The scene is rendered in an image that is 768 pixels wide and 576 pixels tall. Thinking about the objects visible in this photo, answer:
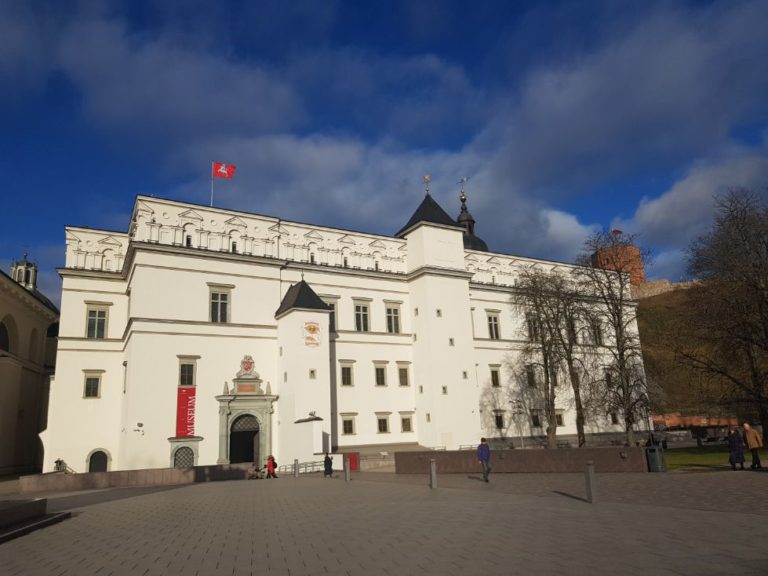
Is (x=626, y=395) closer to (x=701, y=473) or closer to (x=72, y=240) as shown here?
(x=701, y=473)

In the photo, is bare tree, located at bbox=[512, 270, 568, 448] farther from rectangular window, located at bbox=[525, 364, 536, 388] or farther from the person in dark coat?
the person in dark coat

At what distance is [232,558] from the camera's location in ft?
30.4

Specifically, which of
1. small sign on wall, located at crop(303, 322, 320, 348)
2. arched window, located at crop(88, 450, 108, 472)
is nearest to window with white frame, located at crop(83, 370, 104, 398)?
arched window, located at crop(88, 450, 108, 472)

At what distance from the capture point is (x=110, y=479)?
1042 inches

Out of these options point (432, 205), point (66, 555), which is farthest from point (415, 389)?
point (66, 555)

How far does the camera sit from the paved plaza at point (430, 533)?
8.30 metres

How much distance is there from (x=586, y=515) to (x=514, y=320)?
122ft

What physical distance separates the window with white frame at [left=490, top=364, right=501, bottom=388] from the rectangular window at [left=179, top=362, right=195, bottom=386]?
23578 mm

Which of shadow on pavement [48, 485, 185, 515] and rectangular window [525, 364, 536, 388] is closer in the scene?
shadow on pavement [48, 485, 185, 515]

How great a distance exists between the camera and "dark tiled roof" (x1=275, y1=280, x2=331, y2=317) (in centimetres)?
3512

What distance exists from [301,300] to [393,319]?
9.20m

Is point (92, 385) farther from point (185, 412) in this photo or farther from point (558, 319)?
point (558, 319)

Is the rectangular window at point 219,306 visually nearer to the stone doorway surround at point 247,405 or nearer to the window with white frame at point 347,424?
Result: the stone doorway surround at point 247,405

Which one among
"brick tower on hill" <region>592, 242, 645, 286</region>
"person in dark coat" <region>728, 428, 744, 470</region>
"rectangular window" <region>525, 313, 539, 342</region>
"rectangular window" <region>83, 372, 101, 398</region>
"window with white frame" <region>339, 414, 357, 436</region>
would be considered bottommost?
"person in dark coat" <region>728, 428, 744, 470</region>
